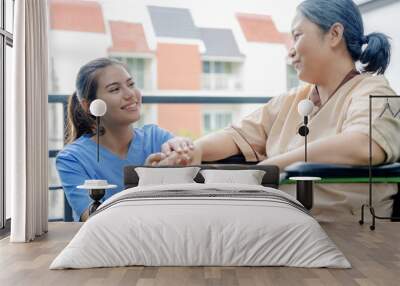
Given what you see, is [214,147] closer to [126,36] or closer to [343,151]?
[343,151]

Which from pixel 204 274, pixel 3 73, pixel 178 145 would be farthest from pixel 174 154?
pixel 204 274

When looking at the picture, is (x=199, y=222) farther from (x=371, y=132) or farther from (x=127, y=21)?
(x=127, y=21)

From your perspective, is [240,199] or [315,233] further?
[240,199]

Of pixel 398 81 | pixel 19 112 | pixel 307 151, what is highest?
pixel 398 81

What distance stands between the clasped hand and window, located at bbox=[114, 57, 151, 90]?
0.63m

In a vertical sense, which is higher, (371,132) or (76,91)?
(76,91)

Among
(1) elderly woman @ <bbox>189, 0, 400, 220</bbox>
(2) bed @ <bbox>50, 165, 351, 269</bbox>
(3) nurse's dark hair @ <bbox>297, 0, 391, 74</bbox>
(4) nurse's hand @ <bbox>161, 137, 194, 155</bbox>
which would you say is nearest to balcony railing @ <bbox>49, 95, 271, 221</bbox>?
(1) elderly woman @ <bbox>189, 0, 400, 220</bbox>

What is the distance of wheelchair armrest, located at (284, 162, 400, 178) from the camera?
17.7 feet

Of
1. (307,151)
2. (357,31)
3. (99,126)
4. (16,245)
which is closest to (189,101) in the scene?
(99,126)

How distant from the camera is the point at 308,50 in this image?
561 cm

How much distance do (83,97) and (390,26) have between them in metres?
3.16

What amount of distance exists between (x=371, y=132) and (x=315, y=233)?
2.05 meters

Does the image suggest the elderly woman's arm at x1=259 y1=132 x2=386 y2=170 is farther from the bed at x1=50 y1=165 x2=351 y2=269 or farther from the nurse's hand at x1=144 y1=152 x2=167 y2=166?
the bed at x1=50 y1=165 x2=351 y2=269

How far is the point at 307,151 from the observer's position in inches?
217
